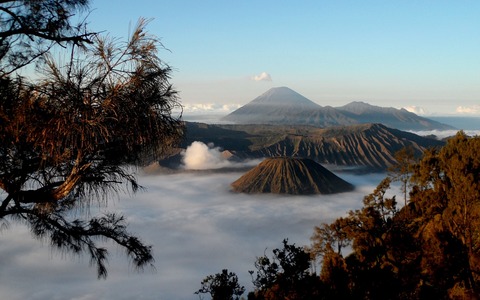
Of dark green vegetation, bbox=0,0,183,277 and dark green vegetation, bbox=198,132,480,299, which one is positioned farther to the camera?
dark green vegetation, bbox=198,132,480,299

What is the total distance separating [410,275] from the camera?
24.0 meters

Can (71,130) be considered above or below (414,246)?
above

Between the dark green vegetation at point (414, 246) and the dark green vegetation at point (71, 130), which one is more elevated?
the dark green vegetation at point (71, 130)

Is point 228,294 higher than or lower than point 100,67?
lower

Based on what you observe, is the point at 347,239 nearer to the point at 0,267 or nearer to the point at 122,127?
the point at 122,127

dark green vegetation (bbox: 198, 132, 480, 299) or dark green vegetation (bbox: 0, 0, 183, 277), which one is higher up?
dark green vegetation (bbox: 0, 0, 183, 277)

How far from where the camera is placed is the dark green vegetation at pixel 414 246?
18.9 meters

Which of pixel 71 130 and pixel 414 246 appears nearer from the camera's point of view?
pixel 71 130

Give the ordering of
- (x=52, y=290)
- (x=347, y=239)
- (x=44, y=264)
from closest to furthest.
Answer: (x=347, y=239) → (x=52, y=290) → (x=44, y=264)

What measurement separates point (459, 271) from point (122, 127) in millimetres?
23974

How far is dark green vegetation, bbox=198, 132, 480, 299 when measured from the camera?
1887 cm

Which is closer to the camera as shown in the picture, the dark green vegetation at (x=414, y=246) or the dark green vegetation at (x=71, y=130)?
the dark green vegetation at (x=71, y=130)

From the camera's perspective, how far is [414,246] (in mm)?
26625

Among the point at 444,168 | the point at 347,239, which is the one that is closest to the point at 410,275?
the point at 347,239
